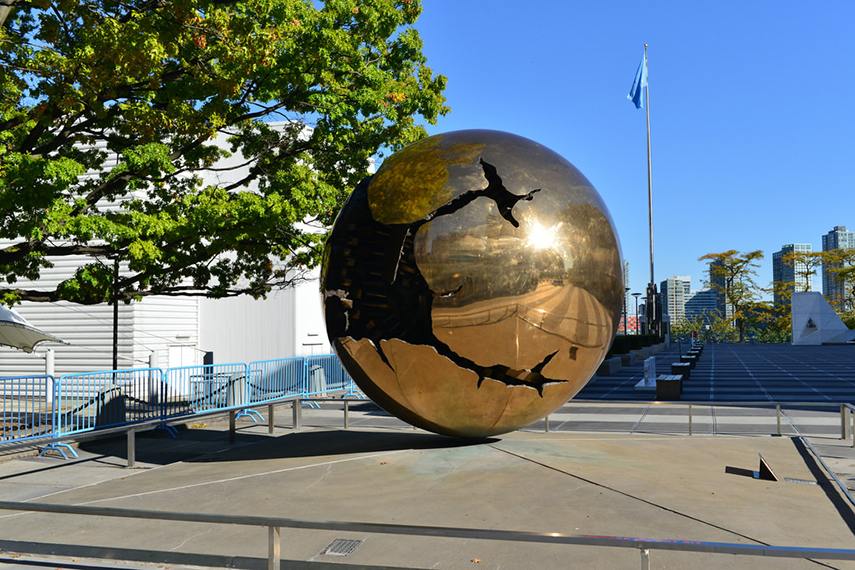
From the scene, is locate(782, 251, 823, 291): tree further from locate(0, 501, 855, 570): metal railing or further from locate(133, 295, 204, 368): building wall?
locate(0, 501, 855, 570): metal railing

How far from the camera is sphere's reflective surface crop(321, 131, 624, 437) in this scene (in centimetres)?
729

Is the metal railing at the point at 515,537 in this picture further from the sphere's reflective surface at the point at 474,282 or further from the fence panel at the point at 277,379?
the fence panel at the point at 277,379

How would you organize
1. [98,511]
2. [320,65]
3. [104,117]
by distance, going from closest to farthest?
[98,511]
[104,117]
[320,65]

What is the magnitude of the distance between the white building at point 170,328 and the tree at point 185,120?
22.2 ft

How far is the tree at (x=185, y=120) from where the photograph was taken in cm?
1205

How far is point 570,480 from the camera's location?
748 cm

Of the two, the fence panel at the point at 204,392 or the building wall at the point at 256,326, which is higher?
the building wall at the point at 256,326

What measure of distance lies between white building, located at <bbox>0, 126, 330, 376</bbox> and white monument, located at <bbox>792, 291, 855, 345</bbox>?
6509cm

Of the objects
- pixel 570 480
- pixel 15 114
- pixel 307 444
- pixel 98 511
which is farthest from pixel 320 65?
pixel 98 511

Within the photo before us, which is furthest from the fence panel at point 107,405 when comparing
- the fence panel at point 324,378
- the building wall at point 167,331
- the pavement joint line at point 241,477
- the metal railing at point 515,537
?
the metal railing at point 515,537

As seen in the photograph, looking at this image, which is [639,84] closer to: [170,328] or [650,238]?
[650,238]

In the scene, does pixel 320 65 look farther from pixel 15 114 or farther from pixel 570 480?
pixel 570 480

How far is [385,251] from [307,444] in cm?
387

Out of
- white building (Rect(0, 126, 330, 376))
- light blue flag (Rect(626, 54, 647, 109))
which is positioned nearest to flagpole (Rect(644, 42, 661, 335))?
light blue flag (Rect(626, 54, 647, 109))
